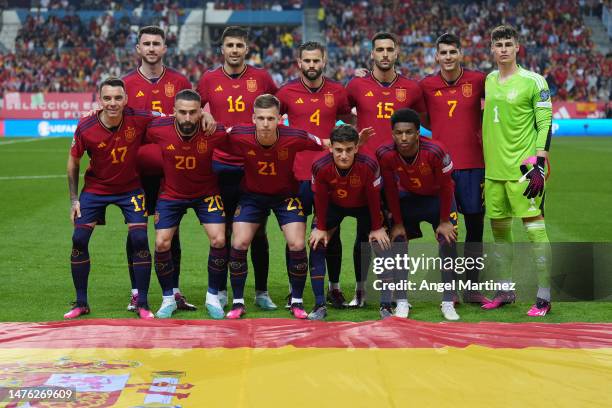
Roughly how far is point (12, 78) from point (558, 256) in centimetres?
3183

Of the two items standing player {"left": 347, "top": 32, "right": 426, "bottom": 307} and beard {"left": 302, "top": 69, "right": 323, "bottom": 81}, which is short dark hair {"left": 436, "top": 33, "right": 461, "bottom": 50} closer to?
standing player {"left": 347, "top": 32, "right": 426, "bottom": 307}

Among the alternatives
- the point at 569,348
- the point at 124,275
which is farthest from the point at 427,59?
the point at 569,348

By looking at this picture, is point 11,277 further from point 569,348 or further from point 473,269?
point 569,348

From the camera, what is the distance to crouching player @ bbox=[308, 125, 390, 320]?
6.23 metres

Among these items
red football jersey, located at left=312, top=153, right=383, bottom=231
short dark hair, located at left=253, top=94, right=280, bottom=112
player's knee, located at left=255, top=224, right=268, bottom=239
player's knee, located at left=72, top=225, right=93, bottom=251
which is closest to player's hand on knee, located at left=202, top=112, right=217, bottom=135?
short dark hair, located at left=253, top=94, right=280, bottom=112

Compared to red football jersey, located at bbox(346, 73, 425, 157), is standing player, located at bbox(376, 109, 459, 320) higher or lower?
lower

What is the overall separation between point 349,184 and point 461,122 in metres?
1.09

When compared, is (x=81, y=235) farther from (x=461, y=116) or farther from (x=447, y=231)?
(x=461, y=116)

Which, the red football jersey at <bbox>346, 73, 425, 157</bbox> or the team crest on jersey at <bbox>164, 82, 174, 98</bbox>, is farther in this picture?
the team crest on jersey at <bbox>164, 82, 174, 98</bbox>

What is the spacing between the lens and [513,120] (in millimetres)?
6668

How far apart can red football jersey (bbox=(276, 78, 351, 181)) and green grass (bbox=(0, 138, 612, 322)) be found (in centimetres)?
139

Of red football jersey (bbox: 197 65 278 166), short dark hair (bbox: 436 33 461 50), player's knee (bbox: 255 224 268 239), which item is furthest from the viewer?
player's knee (bbox: 255 224 268 239)

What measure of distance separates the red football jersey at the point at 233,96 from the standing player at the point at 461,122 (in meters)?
1.32

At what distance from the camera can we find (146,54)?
6945mm
